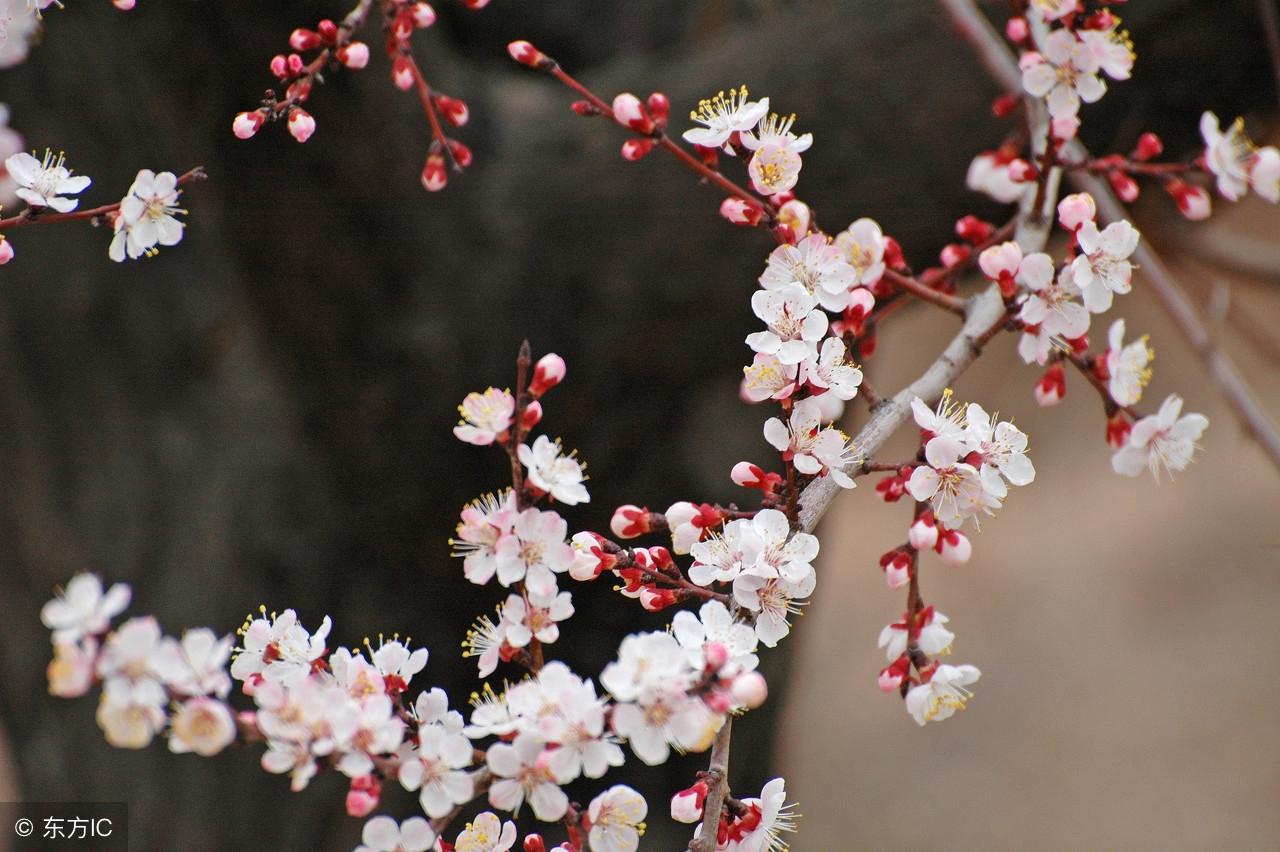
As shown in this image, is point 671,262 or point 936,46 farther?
point 671,262

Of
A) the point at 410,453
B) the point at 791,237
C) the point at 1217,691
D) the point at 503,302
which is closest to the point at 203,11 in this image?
the point at 503,302

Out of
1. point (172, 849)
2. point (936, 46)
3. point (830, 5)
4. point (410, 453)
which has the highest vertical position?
point (830, 5)

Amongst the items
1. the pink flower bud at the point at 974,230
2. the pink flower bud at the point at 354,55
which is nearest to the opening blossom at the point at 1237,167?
the pink flower bud at the point at 974,230

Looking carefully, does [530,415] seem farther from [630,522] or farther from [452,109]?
[452,109]

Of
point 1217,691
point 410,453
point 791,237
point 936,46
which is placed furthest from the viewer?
point 1217,691

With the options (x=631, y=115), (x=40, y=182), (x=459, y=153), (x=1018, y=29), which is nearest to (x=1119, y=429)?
(x=1018, y=29)

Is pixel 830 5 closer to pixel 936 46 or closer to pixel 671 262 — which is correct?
pixel 936 46

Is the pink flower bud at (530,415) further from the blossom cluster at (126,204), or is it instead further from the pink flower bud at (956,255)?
the pink flower bud at (956,255)
